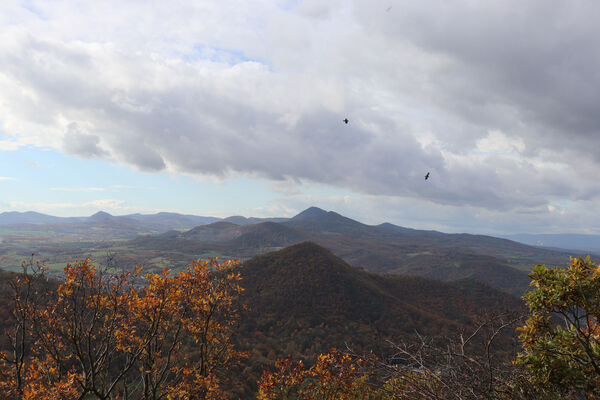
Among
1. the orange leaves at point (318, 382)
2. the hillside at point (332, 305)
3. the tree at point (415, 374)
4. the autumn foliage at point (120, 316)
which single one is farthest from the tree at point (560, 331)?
the hillside at point (332, 305)

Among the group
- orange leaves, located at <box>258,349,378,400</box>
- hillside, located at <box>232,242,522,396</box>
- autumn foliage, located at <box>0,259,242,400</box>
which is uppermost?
autumn foliage, located at <box>0,259,242,400</box>

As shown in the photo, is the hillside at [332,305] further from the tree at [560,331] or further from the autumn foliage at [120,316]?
the tree at [560,331]

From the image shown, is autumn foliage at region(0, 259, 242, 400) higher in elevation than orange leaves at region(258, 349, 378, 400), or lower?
higher

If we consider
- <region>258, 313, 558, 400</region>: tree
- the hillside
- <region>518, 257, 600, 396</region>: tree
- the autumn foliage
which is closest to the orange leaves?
<region>258, 313, 558, 400</region>: tree

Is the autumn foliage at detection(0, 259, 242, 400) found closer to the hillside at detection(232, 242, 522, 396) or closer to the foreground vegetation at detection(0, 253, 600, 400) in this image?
the foreground vegetation at detection(0, 253, 600, 400)

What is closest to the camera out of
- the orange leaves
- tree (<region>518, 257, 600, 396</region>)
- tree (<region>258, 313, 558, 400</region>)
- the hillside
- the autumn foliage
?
tree (<region>518, 257, 600, 396</region>)

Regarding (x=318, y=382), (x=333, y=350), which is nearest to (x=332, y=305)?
(x=318, y=382)

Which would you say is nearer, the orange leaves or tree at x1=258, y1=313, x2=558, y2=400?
tree at x1=258, y1=313, x2=558, y2=400

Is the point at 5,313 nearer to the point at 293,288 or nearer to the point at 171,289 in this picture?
the point at 171,289

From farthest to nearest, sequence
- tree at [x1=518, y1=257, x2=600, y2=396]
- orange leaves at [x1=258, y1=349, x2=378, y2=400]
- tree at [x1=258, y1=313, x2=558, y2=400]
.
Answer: orange leaves at [x1=258, y1=349, x2=378, y2=400], tree at [x1=258, y1=313, x2=558, y2=400], tree at [x1=518, y1=257, x2=600, y2=396]
